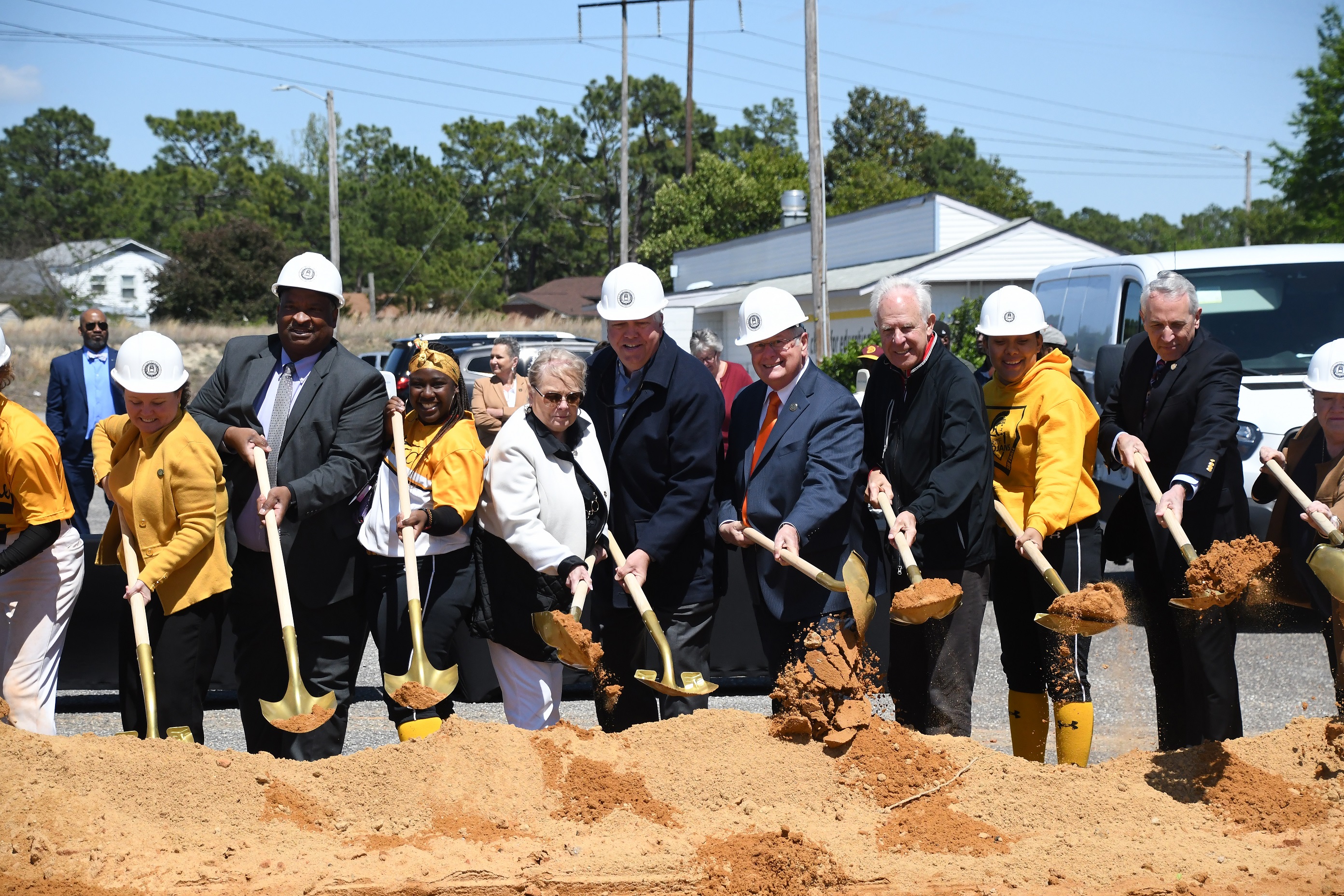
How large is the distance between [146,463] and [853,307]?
88.1 feet

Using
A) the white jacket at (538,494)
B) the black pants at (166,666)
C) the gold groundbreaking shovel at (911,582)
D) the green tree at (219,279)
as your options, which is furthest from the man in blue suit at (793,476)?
the green tree at (219,279)

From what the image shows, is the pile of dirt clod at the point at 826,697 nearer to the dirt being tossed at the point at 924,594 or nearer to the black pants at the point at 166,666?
the dirt being tossed at the point at 924,594

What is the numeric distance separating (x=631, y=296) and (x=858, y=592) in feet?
4.59

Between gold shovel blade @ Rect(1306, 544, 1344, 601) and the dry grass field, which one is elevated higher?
the dry grass field

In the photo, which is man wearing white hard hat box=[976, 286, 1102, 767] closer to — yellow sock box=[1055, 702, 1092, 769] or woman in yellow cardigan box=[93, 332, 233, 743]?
yellow sock box=[1055, 702, 1092, 769]

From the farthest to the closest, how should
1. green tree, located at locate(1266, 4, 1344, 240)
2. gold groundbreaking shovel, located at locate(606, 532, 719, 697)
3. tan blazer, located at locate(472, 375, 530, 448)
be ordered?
green tree, located at locate(1266, 4, 1344, 240), tan blazer, located at locate(472, 375, 530, 448), gold groundbreaking shovel, located at locate(606, 532, 719, 697)

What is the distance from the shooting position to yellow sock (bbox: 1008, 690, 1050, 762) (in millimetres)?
4680

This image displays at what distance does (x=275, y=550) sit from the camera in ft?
14.2

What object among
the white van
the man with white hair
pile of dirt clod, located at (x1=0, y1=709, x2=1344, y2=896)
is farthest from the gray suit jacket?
the white van

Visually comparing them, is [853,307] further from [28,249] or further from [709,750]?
[28,249]

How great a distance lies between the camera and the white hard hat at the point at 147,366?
422 cm

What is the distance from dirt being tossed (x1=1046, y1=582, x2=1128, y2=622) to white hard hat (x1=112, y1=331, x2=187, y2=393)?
3.28 metres

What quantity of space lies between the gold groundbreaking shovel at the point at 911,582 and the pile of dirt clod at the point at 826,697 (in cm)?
22

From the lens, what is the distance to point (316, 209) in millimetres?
69375
